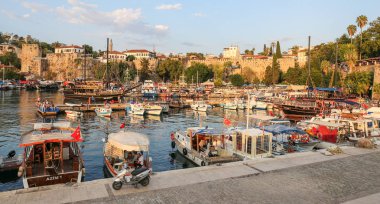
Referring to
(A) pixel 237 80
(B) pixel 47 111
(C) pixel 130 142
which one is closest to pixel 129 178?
(C) pixel 130 142

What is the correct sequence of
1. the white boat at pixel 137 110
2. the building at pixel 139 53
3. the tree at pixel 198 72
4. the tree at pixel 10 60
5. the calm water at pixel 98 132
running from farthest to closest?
the building at pixel 139 53 → the tree at pixel 10 60 → the tree at pixel 198 72 → the white boat at pixel 137 110 → the calm water at pixel 98 132

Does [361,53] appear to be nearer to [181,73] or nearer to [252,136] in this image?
[181,73]

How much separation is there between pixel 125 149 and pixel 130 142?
36cm

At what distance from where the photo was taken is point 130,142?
43.7 feet

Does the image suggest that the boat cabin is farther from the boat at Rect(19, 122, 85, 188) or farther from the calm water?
the boat at Rect(19, 122, 85, 188)

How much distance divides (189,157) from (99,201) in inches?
403

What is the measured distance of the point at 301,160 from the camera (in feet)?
48.5

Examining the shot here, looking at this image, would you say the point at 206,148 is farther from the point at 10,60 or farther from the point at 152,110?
the point at 10,60

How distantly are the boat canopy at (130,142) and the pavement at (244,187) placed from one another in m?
1.57

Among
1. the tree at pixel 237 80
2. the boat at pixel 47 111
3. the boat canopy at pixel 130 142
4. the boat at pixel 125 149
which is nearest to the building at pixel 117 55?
the tree at pixel 237 80

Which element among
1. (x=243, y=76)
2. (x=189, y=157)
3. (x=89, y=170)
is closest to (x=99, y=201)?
(x=89, y=170)

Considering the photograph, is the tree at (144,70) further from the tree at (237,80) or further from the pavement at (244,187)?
the pavement at (244,187)

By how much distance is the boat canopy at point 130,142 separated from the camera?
42.7 feet

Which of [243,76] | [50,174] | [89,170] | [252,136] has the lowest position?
[89,170]
